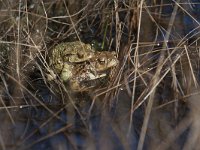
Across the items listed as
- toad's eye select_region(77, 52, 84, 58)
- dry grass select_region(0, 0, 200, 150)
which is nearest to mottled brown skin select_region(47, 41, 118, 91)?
toad's eye select_region(77, 52, 84, 58)

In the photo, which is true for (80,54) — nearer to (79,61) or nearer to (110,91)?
(79,61)

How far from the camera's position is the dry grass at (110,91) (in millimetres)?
3988

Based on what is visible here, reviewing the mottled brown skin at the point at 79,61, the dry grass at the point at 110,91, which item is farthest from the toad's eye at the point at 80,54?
the dry grass at the point at 110,91

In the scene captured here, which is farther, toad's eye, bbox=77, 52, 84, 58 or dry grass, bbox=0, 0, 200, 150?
toad's eye, bbox=77, 52, 84, 58

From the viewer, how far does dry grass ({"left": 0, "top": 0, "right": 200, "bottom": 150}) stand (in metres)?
3.99

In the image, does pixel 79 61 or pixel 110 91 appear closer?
pixel 110 91

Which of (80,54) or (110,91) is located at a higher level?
(80,54)

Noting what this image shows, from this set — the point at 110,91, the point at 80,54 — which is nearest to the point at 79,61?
the point at 80,54

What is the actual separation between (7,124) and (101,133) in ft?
2.37

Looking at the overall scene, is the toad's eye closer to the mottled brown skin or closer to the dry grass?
the mottled brown skin

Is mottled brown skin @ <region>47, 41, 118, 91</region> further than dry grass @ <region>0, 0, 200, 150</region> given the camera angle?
Yes

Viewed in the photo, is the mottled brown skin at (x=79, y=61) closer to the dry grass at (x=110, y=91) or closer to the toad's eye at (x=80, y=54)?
the toad's eye at (x=80, y=54)

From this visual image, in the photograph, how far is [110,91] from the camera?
445cm

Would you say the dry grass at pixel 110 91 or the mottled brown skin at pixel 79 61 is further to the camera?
the mottled brown skin at pixel 79 61
